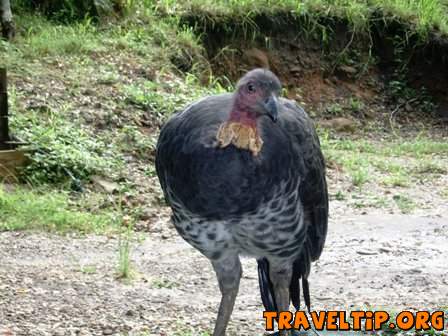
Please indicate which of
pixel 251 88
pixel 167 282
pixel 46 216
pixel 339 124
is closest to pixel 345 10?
pixel 339 124

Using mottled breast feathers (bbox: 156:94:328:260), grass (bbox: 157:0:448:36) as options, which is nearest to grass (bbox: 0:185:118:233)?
mottled breast feathers (bbox: 156:94:328:260)

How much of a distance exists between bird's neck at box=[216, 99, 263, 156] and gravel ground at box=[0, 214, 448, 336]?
1.57 m

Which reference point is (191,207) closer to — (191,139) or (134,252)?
(191,139)

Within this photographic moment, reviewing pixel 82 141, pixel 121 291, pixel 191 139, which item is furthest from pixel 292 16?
pixel 191 139

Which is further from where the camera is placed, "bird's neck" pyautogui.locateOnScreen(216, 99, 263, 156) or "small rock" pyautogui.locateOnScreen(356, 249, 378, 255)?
"small rock" pyautogui.locateOnScreen(356, 249, 378, 255)

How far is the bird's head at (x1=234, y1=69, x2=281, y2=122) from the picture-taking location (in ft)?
12.3

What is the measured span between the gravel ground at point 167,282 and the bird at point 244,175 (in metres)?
0.93

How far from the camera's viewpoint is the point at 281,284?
14.8 ft

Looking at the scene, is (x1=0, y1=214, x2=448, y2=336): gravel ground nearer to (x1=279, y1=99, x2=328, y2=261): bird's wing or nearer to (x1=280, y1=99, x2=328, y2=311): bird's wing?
(x1=280, y1=99, x2=328, y2=311): bird's wing

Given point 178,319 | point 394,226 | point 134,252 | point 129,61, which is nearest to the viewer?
point 178,319

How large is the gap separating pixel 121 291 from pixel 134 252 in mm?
1075

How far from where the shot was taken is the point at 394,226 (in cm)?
756

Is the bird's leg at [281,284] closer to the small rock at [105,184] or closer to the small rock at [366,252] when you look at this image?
the small rock at [366,252]

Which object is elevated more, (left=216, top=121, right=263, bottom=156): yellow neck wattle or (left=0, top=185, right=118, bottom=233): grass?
(left=216, top=121, right=263, bottom=156): yellow neck wattle
